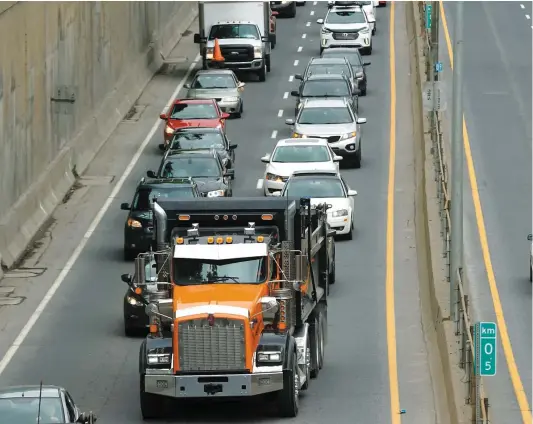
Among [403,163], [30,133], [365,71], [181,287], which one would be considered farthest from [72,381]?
[365,71]

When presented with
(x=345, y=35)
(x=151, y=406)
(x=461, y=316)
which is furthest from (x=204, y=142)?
(x=345, y=35)

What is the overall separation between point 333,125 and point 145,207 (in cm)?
1197

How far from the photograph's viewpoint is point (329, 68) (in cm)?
5619

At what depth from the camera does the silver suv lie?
46.6 m

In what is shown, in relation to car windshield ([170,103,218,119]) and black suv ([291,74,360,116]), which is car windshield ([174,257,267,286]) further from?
black suv ([291,74,360,116])

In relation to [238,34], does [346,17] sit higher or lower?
lower

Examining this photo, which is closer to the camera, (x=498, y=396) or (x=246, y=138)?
(x=498, y=396)

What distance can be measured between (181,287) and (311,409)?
271 cm

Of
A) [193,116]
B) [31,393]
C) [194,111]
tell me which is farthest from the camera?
[194,111]

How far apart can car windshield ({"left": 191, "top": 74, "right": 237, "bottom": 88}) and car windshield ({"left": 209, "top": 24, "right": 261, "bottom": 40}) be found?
697cm

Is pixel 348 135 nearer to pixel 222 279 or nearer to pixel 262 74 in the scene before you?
pixel 262 74

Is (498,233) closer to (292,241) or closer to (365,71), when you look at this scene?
(292,241)

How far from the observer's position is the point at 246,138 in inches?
1997

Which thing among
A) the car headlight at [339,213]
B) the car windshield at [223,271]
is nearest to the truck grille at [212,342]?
the car windshield at [223,271]
